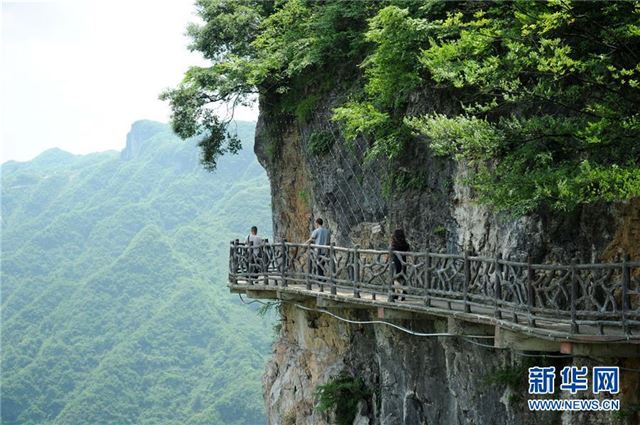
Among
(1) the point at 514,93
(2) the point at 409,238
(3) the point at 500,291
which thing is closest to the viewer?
(3) the point at 500,291

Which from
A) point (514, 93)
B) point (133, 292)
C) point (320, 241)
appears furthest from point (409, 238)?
point (133, 292)

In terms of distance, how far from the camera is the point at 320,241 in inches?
768

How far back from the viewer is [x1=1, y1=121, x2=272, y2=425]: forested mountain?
90.1m

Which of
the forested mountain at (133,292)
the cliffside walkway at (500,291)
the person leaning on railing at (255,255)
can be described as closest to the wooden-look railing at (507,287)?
the cliffside walkway at (500,291)

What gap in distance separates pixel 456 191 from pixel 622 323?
5.58 metres

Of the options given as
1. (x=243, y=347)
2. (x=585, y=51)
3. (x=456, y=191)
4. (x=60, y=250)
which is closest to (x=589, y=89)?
(x=585, y=51)

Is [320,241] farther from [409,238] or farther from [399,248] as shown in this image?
[399,248]

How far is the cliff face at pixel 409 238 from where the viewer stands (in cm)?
1472

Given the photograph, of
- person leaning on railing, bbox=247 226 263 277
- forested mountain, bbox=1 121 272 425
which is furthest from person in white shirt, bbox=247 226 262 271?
forested mountain, bbox=1 121 272 425

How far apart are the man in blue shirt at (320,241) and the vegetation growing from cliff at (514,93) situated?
1.89 m

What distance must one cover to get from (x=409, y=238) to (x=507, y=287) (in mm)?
4873

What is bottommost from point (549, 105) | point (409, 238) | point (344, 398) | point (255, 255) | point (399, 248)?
point (344, 398)

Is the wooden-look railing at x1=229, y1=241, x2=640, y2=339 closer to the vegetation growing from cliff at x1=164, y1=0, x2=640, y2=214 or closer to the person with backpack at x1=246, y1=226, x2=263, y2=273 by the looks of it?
the vegetation growing from cliff at x1=164, y1=0, x2=640, y2=214

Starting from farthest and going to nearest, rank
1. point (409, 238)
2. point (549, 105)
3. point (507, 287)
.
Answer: point (409, 238) → point (549, 105) → point (507, 287)
